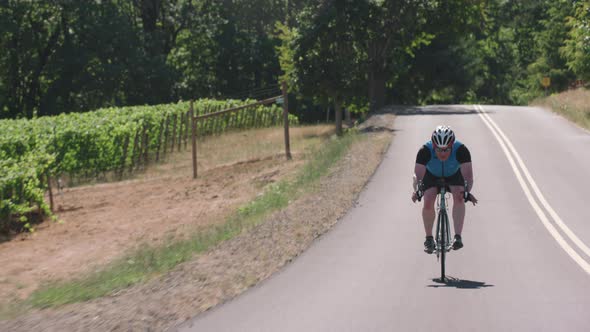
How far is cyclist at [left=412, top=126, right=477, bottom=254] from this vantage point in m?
9.91

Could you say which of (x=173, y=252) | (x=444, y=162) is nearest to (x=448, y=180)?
(x=444, y=162)

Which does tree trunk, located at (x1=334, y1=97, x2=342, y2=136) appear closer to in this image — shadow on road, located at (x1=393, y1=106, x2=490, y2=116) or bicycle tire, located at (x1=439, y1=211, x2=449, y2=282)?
shadow on road, located at (x1=393, y1=106, x2=490, y2=116)

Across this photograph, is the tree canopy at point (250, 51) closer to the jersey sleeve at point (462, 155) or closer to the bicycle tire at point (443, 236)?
the jersey sleeve at point (462, 155)

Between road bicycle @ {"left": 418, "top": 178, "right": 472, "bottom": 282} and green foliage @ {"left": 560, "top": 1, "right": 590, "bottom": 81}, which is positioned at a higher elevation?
green foliage @ {"left": 560, "top": 1, "right": 590, "bottom": 81}

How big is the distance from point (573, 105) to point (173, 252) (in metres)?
30.5

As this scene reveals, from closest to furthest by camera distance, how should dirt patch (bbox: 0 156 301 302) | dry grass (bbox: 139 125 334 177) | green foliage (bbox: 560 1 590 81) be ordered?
dirt patch (bbox: 0 156 301 302)
dry grass (bbox: 139 125 334 177)
green foliage (bbox: 560 1 590 81)

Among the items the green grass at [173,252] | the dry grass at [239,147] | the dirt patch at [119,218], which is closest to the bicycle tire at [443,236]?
the green grass at [173,252]

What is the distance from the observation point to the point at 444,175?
10.1 metres

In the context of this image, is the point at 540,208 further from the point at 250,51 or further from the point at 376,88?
the point at 250,51

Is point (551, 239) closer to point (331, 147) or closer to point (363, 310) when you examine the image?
point (363, 310)

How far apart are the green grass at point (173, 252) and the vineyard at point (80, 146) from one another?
520 centimetres

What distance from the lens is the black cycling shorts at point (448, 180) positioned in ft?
33.1

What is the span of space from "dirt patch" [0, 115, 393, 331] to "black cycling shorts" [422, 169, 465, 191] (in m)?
2.39

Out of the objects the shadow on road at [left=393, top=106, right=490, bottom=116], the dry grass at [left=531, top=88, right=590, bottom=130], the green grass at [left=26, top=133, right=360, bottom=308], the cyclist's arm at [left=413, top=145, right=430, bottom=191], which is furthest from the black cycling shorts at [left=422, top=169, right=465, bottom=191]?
the shadow on road at [left=393, top=106, right=490, bottom=116]
